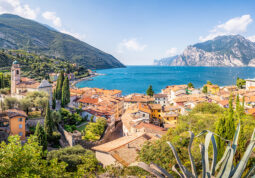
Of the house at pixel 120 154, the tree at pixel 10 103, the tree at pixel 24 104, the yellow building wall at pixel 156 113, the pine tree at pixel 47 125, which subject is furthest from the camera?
the yellow building wall at pixel 156 113

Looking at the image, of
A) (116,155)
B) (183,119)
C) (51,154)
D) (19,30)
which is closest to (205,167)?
(116,155)

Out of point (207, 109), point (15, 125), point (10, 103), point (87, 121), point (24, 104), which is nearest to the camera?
point (15, 125)

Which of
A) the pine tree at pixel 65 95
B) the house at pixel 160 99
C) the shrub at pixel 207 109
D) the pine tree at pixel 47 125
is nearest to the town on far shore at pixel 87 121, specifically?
the pine tree at pixel 65 95

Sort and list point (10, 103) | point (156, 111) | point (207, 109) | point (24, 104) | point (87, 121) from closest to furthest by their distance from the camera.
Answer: point (10, 103) < point (24, 104) < point (207, 109) < point (87, 121) < point (156, 111)

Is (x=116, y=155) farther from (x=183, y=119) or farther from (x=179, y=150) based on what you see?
(x=183, y=119)

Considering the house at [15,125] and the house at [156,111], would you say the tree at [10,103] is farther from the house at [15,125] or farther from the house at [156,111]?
the house at [156,111]

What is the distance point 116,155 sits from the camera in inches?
625

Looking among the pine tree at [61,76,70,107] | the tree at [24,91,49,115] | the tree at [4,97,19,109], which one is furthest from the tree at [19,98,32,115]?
the pine tree at [61,76,70,107]

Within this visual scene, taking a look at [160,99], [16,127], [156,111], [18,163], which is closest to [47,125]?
[16,127]

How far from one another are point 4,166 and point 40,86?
103 ft

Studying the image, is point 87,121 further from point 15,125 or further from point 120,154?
point 120,154

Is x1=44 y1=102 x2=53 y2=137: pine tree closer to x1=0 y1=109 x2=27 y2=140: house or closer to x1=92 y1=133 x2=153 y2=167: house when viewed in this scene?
x1=0 y1=109 x2=27 y2=140: house

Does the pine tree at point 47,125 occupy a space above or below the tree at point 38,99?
below

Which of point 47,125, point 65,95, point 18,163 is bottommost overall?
point 47,125
